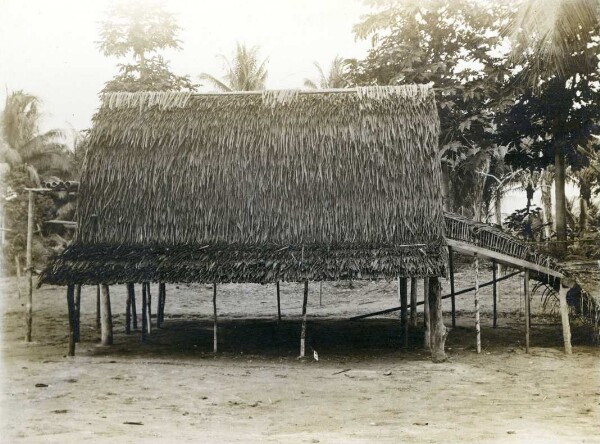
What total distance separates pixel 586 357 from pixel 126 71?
16720mm

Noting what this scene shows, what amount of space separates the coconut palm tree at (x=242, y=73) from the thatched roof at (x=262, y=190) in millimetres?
14417

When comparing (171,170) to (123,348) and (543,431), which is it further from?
(543,431)

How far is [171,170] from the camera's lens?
46.2 ft

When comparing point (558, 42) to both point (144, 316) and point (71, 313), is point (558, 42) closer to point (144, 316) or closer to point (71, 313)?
point (144, 316)

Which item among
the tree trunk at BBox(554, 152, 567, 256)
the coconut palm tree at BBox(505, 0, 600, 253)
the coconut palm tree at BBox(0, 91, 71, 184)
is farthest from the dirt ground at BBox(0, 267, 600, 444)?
the coconut palm tree at BBox(0, 91, 71, 184)

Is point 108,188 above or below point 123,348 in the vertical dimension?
above

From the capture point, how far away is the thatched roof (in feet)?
42.9

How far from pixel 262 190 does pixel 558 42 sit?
7.65 meters

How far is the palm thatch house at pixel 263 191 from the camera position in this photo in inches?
514

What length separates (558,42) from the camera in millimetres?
14883

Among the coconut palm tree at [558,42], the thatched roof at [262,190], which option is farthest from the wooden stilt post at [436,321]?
the coconut palm tree at [558,42]

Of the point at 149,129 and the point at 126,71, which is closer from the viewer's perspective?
the point at 149,129

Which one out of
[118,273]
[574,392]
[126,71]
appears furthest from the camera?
[126,71]

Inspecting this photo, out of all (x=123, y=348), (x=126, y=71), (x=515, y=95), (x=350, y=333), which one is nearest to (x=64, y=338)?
(x=123, y=348)
